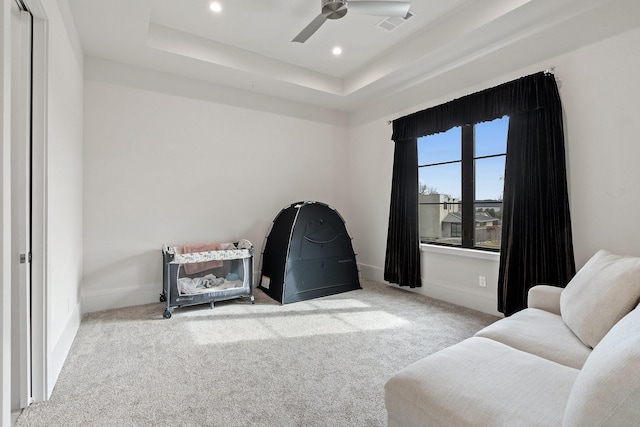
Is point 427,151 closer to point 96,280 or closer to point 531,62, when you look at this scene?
point 531,62

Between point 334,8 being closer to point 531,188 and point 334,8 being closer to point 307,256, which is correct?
point 531,188

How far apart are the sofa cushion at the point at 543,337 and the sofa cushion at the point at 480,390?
157mm

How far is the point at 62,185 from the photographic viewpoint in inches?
87.8

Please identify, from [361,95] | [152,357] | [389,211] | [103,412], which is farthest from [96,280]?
[361,95]

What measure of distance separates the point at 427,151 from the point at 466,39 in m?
1.33

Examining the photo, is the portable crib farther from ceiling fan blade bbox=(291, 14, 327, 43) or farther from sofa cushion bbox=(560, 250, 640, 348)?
sofa cushion bbox=(560, 250, 640, 348)

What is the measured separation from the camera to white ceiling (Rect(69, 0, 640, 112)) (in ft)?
8.23

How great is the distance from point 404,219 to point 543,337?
7.62 feet

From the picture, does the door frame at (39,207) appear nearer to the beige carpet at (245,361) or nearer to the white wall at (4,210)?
the beige carpet at (245,361)

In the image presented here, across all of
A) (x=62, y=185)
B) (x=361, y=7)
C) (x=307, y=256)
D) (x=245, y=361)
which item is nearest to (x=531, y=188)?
(x=361, y=7)

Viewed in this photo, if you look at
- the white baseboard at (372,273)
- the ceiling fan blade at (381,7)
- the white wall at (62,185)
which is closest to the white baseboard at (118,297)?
the white wall at (62,185)

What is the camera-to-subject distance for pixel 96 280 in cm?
324

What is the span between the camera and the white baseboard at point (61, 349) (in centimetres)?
186

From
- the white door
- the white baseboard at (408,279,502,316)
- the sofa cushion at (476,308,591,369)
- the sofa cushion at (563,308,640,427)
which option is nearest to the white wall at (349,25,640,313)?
the white baseboard at (408,279,502,316)
